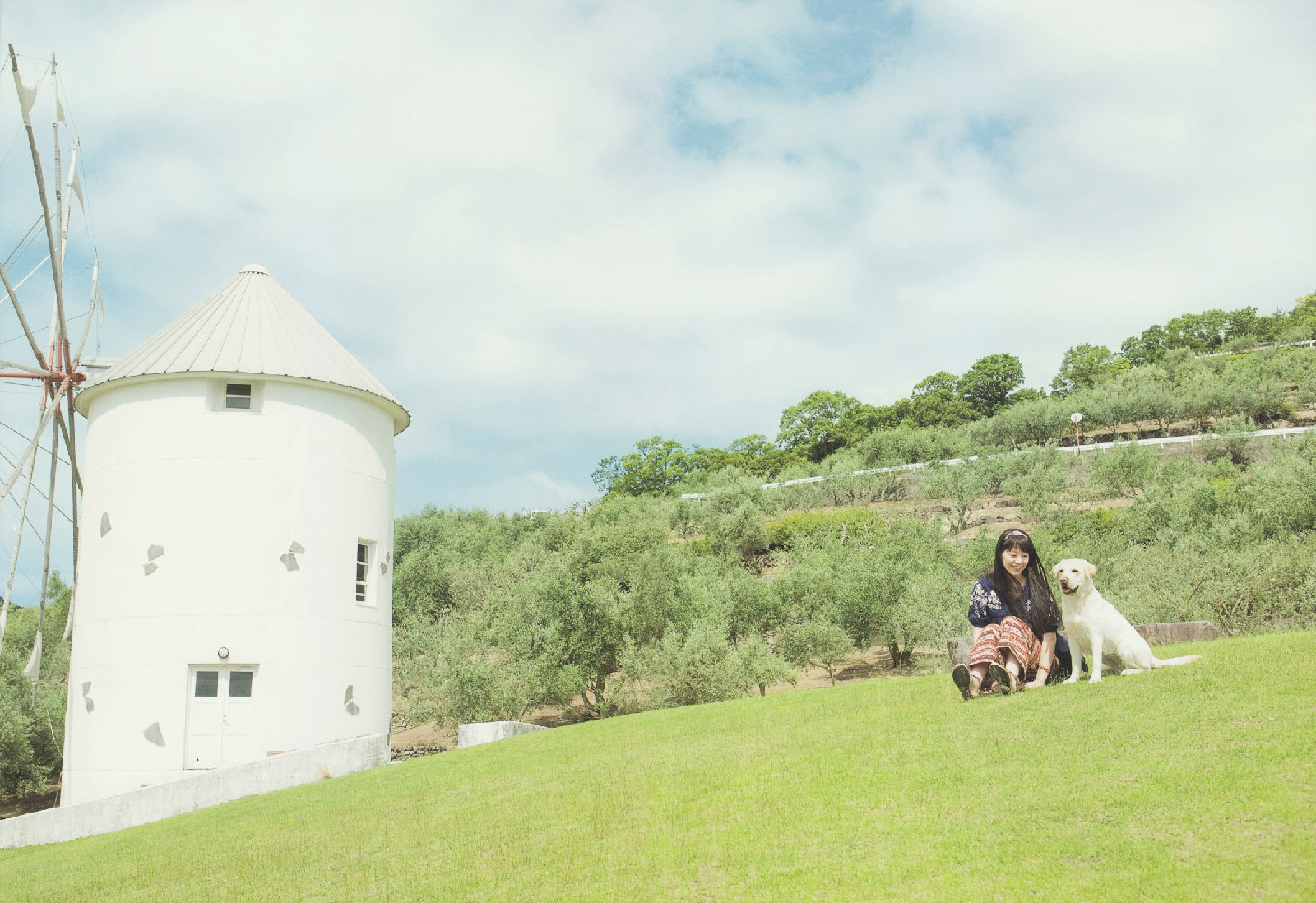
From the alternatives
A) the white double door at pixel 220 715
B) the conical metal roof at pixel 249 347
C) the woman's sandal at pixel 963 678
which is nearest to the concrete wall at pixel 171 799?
the white double door at pixel 220 715

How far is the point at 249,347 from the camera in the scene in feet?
70.3

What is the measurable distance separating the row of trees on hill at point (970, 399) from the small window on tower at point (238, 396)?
4796 cm

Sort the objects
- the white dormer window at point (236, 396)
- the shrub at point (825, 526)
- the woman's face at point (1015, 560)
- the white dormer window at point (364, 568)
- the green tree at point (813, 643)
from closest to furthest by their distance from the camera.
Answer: the woman's face at point (1015, 560), the white dormer window at point (236, 396), the white dormer window at point (364, 568), the green tree at point (813, 643), the shrub at point (825, 526)

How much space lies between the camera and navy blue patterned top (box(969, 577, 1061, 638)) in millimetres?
10617

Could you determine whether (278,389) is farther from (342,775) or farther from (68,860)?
(68,860)

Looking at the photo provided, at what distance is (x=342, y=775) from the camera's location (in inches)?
709

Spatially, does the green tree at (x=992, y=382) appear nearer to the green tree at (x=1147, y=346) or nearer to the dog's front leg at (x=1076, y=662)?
the green tree at (x=1147, y=346)

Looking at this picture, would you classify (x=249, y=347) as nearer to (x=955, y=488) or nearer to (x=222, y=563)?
(x=222, y=563)

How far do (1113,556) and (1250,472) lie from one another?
13.7 meters

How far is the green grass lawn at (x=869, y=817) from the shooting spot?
20.6ft

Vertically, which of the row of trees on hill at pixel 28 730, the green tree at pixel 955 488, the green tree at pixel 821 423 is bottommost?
the row of trees on hill at pixel 28 730

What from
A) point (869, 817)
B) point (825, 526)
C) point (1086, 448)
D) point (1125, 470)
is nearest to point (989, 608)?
point (869, 817)

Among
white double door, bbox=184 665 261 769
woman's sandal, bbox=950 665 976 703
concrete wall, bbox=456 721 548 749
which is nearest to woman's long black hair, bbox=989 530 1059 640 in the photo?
woman's sandal, bbox=950 665 976 703

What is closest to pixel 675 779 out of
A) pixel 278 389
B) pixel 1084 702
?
pixel 1084 702
